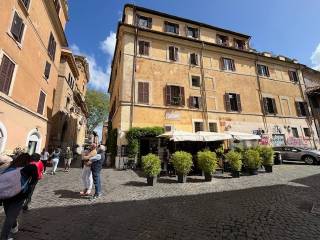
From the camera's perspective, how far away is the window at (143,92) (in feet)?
52.3

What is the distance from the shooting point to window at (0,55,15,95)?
31.8ft

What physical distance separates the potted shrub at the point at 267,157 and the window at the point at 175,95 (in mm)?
7481

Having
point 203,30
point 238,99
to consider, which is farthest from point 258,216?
point 203,30

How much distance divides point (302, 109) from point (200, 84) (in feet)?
41.2

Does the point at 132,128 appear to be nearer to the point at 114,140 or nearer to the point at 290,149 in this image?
the point at 114,140

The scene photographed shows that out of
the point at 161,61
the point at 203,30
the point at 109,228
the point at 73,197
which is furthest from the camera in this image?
the point at 203,30

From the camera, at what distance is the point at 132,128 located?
14.6 metres

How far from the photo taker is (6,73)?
33.0 ft

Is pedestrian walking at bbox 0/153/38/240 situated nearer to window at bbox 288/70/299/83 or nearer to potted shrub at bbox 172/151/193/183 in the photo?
potted shrub at bbox 172/151/193/183

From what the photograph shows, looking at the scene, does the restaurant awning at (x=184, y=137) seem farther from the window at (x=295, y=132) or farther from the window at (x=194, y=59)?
the window at (x=295, y=132)

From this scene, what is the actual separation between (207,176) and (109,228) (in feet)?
19.8

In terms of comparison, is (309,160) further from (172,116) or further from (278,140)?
(172,116)

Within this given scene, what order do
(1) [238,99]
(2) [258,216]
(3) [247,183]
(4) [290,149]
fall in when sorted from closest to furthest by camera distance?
(2) [258,216], (3) [247,183], (4) [290,149], (1) [238,99]

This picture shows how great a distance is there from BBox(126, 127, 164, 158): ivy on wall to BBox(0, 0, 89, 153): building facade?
6436mm
